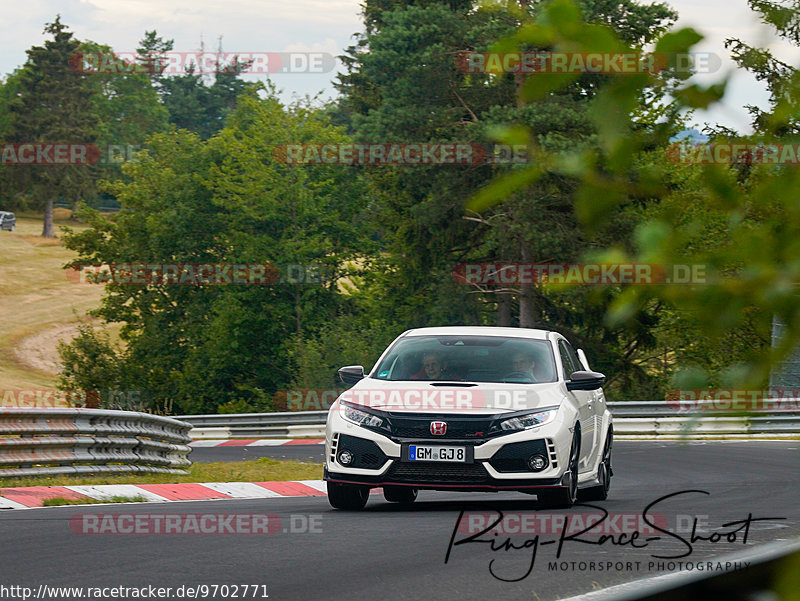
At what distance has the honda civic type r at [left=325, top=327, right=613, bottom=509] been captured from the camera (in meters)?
9.57

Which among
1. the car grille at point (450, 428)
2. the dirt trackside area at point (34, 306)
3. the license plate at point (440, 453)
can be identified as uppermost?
the car grille at point (450, 428)

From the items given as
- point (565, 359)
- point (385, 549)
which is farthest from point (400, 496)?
point (385, 549)

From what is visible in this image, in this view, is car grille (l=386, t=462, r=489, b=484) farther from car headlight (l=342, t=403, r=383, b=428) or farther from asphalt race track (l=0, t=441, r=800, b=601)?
car headlight (l=342, t=403, r=383, b=428)

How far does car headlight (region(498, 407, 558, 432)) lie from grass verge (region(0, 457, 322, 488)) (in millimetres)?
4717

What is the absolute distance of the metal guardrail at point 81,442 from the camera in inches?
472

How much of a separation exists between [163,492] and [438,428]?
3479 millimetres

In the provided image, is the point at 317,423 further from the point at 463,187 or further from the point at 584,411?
the point at 584,411

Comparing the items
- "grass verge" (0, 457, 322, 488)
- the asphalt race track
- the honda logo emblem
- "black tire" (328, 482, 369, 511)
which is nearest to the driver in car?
the asphalt race track

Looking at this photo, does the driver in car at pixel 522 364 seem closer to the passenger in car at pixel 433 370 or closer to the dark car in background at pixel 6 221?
the passenger in car at pixel 433 370

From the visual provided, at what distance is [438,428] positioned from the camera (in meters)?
9.61

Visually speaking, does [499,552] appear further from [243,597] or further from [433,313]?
[433,313]

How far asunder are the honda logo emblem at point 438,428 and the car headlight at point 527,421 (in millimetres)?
438

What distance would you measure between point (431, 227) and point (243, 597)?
40.2 metres

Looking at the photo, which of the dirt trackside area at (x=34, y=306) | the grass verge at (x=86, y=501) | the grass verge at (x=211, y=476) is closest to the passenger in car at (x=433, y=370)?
the grass verge at (x=86, y=501)
